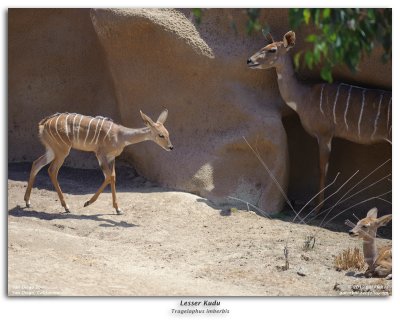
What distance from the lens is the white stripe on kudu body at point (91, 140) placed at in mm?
6695

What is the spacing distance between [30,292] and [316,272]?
1.86 m

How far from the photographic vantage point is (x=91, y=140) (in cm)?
677

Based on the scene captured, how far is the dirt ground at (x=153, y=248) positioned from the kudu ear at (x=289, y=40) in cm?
136

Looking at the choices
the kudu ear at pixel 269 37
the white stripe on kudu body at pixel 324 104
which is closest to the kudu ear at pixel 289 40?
the white stripe on kudu body at pixel 324 104

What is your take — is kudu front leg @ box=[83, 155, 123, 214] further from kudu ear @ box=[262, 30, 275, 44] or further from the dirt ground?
kudu ear @ box=[262, 30, 275, 44]

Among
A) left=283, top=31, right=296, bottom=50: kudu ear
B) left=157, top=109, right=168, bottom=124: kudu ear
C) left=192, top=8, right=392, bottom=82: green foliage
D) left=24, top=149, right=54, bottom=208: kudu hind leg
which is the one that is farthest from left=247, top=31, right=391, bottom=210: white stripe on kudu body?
left=192, top=8, right=392, bottom=82: green foliage

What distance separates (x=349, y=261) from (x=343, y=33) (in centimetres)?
238

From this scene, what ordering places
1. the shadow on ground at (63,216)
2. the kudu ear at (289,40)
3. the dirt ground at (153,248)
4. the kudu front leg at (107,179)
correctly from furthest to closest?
the kudu ear at (289,40), the kudu front leg at (107,179), the shadow on ground at (63,216), the dirt ground at (153,248)

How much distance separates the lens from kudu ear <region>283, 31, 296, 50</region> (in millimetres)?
6840

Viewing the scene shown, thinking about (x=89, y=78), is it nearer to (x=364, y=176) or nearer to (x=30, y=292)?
(x=364, y=176)

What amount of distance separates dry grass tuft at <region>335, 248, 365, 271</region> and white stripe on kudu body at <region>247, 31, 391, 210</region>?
1.02 metres

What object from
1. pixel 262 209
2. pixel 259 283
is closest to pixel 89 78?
pixel 262 209

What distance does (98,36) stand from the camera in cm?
703

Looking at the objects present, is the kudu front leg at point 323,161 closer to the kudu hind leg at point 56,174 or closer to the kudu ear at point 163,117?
the kudu ear at point 163,117
